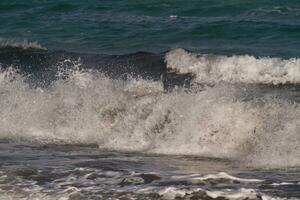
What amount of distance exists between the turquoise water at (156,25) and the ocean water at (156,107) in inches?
2.6

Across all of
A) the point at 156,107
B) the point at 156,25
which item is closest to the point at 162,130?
the point at 156,107

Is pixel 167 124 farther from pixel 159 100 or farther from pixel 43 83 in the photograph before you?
pixel 43 83

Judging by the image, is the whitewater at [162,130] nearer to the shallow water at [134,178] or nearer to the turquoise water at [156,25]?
the shallow water at [134,178]

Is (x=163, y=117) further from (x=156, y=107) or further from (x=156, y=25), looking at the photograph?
(x=156, y=25)

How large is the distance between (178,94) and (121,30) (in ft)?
35.1

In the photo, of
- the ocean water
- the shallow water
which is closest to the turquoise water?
the ocean water

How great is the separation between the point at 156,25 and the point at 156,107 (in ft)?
36.9

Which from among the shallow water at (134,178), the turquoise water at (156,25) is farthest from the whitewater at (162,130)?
the turquoise water at (156,25)

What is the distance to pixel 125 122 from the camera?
11.3m

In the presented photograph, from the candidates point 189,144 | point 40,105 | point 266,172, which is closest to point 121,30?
point 40,105

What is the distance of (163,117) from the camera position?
10930 millimetres

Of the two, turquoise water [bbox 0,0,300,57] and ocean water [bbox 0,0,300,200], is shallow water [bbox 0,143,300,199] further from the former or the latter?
turquoise water [bbox 0,0,300,57]

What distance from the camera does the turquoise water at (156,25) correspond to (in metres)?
19.2

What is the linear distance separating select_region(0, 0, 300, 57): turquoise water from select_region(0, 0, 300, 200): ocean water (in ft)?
0.22
